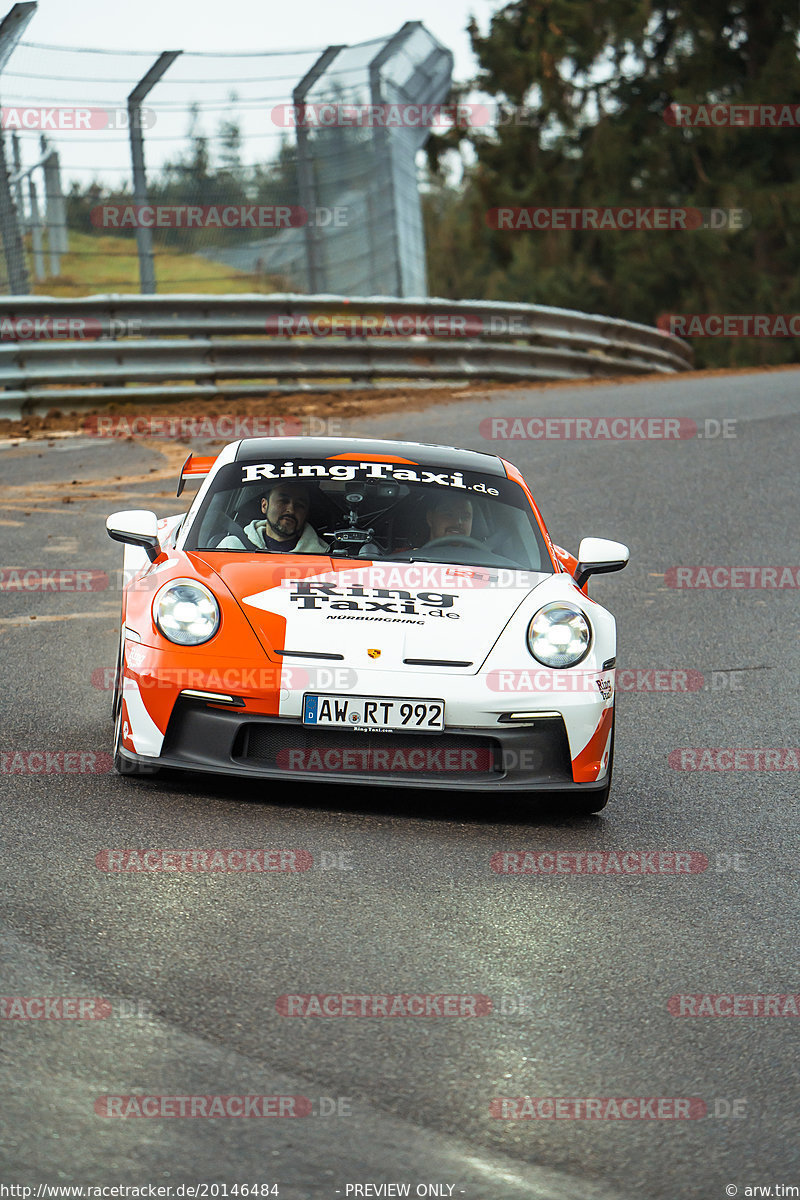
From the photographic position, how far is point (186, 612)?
5.58 metres

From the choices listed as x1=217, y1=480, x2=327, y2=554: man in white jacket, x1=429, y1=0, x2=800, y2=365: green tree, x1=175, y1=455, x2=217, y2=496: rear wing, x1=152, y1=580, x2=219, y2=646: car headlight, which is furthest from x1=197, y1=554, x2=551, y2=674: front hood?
x1=429, y1=0, x2=800, y2=365: green tree

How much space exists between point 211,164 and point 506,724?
1146 centimetres

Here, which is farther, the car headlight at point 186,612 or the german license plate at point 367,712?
the car headlight at point 186,612

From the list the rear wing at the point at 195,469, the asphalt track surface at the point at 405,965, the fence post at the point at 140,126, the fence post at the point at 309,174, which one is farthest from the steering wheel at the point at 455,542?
the fence post at the point at 309,174

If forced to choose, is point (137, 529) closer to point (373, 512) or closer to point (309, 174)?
point (373, 512)

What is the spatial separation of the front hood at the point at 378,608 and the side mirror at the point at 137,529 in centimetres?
37

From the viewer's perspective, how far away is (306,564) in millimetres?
6027

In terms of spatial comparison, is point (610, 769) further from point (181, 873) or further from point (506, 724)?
point (181, 873)

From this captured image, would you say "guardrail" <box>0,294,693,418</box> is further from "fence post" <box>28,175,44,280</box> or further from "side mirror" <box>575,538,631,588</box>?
"side mirror" <box>575,538,631,588</box>

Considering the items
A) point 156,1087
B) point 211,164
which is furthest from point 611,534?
point 156,1087

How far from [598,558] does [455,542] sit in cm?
62

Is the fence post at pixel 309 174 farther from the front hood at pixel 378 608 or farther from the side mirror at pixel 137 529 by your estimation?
the front hood at pixel 378 608

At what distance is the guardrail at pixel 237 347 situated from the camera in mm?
14688

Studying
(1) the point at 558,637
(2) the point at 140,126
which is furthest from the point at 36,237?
→ (1) the point at 558,637
